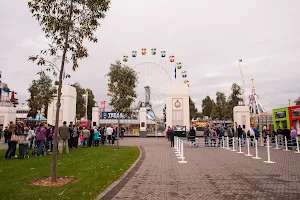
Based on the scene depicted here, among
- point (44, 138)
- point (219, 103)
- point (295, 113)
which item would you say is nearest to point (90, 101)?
point (219, 103)

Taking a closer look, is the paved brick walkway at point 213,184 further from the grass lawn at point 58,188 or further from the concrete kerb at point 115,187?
the grass lawn at point 58,188

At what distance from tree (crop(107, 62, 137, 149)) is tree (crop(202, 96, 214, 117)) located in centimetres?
6819

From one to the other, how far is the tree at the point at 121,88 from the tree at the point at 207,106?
224ft

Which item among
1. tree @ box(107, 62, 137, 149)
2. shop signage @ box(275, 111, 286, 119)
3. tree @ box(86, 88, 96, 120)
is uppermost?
tree @ box(86, 88, 96, 120)

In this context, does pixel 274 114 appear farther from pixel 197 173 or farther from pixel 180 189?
pixel 180 189

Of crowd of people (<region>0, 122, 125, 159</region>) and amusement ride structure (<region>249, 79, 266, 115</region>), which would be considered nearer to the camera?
crowd of people (<region>0, 122, 125, 159</region>)

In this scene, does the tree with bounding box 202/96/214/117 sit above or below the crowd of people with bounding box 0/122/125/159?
above

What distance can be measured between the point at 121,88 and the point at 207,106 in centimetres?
7090

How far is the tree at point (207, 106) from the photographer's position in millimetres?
85312

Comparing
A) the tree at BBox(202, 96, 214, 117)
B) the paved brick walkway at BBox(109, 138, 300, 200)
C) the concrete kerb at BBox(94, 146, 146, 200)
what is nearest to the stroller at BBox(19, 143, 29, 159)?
the concrete kerb at BBox(94, 146, 146, 200)

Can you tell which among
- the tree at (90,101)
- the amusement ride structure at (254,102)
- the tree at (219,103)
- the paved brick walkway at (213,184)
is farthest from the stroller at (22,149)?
the amusement ride structure at (254,102)

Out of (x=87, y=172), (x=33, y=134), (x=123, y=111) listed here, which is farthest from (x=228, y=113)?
(x=87, y=172)

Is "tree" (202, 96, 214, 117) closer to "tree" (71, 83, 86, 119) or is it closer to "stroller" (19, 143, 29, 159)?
"tree" (71, 83, 86, 119)

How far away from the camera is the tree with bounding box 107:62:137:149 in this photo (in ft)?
A: 63.1
